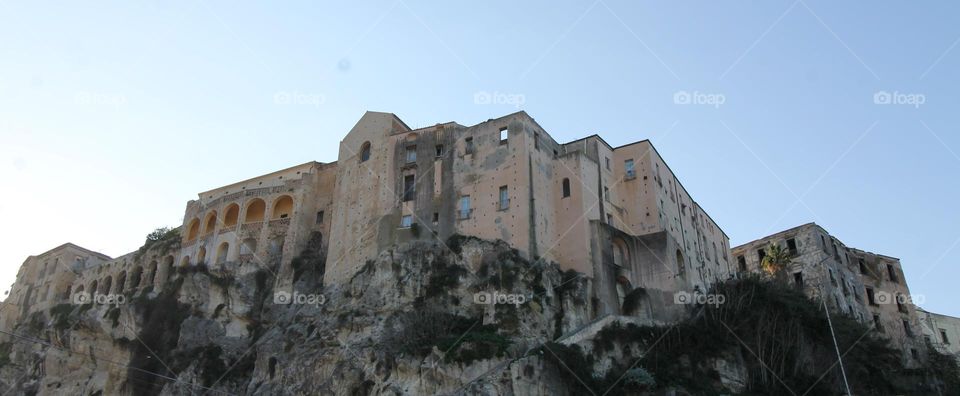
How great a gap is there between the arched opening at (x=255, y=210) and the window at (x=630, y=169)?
29.5 metres

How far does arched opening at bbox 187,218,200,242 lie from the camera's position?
6838cm

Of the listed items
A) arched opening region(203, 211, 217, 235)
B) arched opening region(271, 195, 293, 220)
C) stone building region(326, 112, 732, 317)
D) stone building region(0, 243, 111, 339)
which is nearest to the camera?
stone building region(326, 112, 732, 317)

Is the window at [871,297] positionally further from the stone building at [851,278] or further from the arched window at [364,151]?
the arched window at [364,151]

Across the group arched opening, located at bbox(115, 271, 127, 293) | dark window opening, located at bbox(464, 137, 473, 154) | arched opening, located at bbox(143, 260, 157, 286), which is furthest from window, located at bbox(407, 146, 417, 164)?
arched opening, located at bbox(115, 271, 127, 293)

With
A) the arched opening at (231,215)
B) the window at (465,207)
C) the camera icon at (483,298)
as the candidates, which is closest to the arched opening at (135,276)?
the arched opening at (231,215)

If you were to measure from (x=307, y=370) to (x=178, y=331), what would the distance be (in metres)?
16.7

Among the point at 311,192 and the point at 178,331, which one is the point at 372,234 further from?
the point at 178,331

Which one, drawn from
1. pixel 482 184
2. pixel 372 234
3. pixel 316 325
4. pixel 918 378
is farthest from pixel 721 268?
pixel 316 325

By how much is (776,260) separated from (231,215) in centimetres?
4737

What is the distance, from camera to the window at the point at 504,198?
171ft

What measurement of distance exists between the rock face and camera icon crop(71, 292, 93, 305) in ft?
20.6

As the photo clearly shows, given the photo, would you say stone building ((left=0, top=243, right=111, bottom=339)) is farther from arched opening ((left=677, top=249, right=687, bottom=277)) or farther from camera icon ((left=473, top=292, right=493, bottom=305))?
arched opening ((left=677, top=249, right=687, bottom=277))

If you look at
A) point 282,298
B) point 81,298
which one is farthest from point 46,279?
point 282,298

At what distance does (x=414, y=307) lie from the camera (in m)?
48.7
